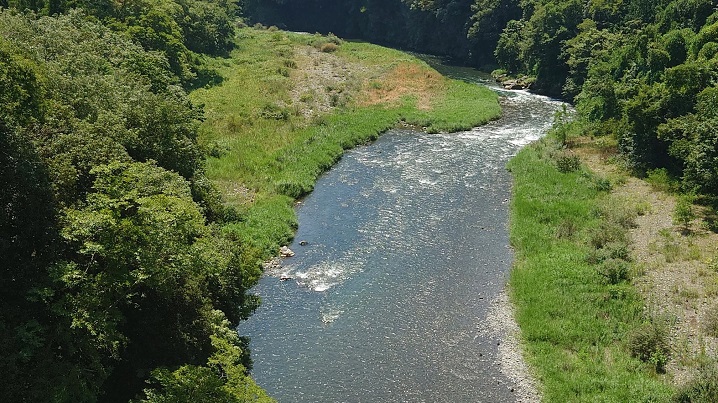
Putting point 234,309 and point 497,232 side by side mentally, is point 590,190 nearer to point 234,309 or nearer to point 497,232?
point 497,232

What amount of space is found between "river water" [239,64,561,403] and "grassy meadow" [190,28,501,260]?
2586mm

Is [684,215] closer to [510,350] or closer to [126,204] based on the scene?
[510,350]

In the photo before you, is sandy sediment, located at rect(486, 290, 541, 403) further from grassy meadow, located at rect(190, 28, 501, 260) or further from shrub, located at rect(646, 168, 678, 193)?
shrub, located at rect(646, 168, 678, 193)

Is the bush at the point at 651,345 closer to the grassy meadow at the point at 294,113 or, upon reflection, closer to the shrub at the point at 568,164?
the grassy meadow at the point at 294,113

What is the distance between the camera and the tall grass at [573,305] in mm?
23328

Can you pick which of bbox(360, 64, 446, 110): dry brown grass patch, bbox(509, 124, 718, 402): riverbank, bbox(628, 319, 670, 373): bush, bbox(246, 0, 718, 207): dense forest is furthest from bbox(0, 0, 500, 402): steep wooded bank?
bbox(246, 0, 718, 207): dense forest

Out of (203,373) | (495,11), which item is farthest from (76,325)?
(495,11)

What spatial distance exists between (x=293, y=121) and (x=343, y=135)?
258 inches

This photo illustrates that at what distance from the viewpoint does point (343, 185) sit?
46500 millimetres

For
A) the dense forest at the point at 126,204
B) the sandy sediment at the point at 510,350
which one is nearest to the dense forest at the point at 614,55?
the dense forest at the point at 126,204

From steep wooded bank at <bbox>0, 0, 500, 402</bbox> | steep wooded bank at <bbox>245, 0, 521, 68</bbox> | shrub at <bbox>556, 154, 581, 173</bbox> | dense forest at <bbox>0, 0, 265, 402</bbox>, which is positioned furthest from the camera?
steep wooded bank at <bbox>245, 0, 521, 68</bbox>

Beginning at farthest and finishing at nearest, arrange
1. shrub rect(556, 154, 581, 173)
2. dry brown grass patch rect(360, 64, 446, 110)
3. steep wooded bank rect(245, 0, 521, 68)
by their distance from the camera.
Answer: steep wooded bank rect(245, 0, 521, 68) < dry brown grass patch rect(360, 64, 446, 110) < shrub rect(556, 154, 581, 173)

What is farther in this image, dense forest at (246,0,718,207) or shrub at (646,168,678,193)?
dense forest at (246,0,718,207)

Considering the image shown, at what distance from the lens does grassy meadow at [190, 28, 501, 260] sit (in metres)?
42.1
